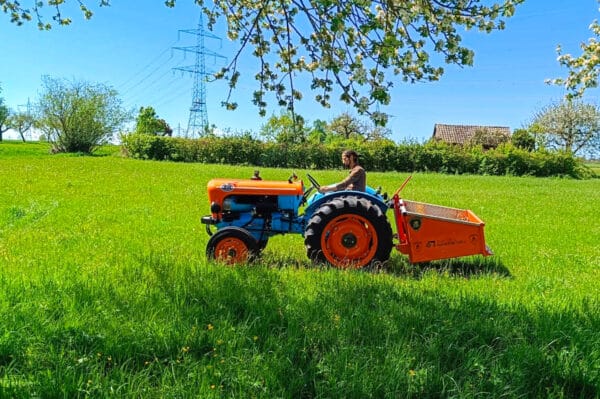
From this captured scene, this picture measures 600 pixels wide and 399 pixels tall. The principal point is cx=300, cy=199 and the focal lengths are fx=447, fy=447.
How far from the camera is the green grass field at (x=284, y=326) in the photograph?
2.68 meters

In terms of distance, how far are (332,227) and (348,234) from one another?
0.21 m

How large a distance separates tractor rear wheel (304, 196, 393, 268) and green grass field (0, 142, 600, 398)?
12.4 inches

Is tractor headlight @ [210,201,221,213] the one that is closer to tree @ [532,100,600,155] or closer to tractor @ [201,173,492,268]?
tractor @ [201,173,492,268]

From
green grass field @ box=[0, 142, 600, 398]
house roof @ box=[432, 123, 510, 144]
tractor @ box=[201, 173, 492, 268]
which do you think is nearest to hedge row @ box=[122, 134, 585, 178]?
house roof @ box=[432, 123, 510, 144]

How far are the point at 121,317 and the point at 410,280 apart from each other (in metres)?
2.99

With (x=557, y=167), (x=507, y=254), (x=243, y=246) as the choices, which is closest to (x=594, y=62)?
(x=507, y=254)

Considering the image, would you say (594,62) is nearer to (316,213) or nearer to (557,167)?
(316,213)

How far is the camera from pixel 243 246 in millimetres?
5172

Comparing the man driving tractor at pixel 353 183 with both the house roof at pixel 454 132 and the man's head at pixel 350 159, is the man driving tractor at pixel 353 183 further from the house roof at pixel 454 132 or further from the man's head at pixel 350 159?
the house roof at pixel 454 132

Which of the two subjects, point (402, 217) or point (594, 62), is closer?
point (402, 217)

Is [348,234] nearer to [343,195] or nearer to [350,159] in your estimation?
[343,195]

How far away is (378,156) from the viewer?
97.8 ft

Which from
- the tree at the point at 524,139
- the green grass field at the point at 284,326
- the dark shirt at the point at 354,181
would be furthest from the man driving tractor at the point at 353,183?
the tree at the point at 524,139

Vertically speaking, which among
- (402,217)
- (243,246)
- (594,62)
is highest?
(594,62)
